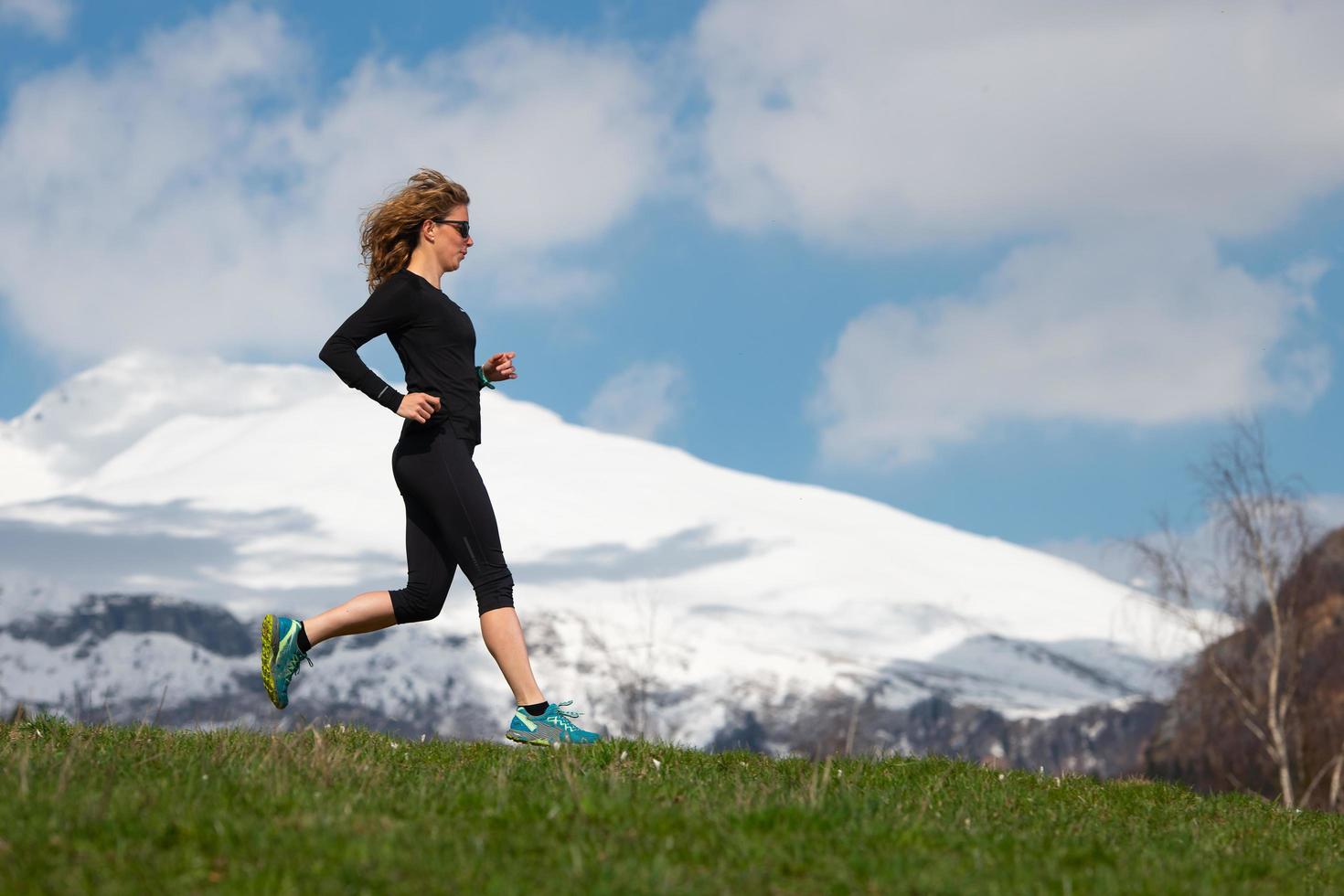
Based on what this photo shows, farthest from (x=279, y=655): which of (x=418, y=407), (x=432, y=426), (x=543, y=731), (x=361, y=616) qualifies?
(x=418, y=407)

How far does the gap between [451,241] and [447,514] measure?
74.8 inches

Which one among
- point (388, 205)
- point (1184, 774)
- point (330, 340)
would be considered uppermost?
point (388, 205)

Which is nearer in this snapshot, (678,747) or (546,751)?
(546,751)

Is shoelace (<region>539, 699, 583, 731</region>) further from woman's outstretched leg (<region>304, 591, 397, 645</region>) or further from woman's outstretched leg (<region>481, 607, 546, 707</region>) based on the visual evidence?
woman's outstretched leg (<region>304, 591, 397, 645</region>)

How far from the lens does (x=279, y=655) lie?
9484 millimetres

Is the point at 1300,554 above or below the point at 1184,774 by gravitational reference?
above

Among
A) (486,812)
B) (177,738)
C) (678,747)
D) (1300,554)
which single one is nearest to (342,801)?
(486,812)

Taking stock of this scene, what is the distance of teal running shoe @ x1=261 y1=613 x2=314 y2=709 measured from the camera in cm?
949

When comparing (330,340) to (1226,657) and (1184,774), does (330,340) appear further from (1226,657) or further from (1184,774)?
(1184,774)

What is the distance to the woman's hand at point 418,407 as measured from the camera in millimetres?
8375

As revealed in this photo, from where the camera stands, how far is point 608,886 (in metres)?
5.12

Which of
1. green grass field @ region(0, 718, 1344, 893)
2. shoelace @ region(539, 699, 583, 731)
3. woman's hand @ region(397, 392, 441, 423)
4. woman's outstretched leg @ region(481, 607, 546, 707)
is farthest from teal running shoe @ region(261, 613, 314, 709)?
woman's hand @ region(397, 392, 441, 423)

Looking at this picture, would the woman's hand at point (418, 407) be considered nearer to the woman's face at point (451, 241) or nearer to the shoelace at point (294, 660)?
the woman's face at point (451, 241)

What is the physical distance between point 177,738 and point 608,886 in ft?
16.3
